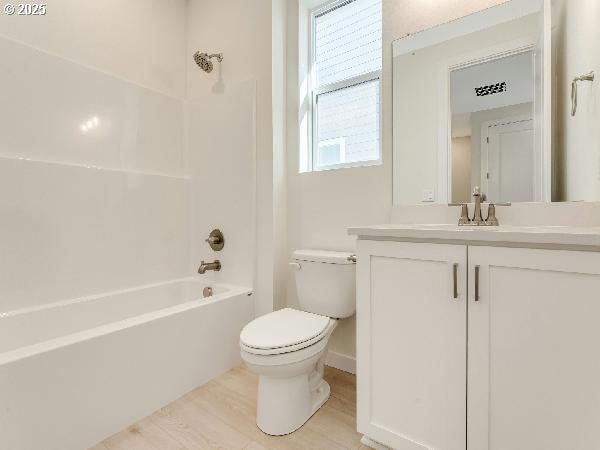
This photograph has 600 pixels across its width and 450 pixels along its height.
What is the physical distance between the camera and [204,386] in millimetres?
1747

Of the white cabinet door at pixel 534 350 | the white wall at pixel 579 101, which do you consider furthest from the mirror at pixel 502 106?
the white cabinet door at pixel 534 350

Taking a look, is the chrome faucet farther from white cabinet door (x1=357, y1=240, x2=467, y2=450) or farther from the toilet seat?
the toilet seat

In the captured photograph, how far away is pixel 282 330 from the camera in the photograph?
1.40 meters

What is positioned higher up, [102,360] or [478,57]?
[478,57]

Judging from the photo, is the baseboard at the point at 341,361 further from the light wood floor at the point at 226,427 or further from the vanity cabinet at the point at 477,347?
the vanity cabinet at the point at 477,347

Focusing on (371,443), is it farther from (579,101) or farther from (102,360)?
(579,101)

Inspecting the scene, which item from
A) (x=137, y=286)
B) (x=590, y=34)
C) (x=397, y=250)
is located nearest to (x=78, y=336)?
(x=137, y=286)

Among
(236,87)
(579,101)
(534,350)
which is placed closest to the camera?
(534,350)

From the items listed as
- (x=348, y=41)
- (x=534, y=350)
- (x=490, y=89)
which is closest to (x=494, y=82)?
(x=490, y=89)

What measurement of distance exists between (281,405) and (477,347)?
0.84 metres

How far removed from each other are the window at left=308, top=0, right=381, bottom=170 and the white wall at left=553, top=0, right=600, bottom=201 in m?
0.85

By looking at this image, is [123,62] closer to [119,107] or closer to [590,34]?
[119,107]

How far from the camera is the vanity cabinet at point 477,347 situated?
86 cm

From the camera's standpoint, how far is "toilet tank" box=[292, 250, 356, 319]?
1650 mm
